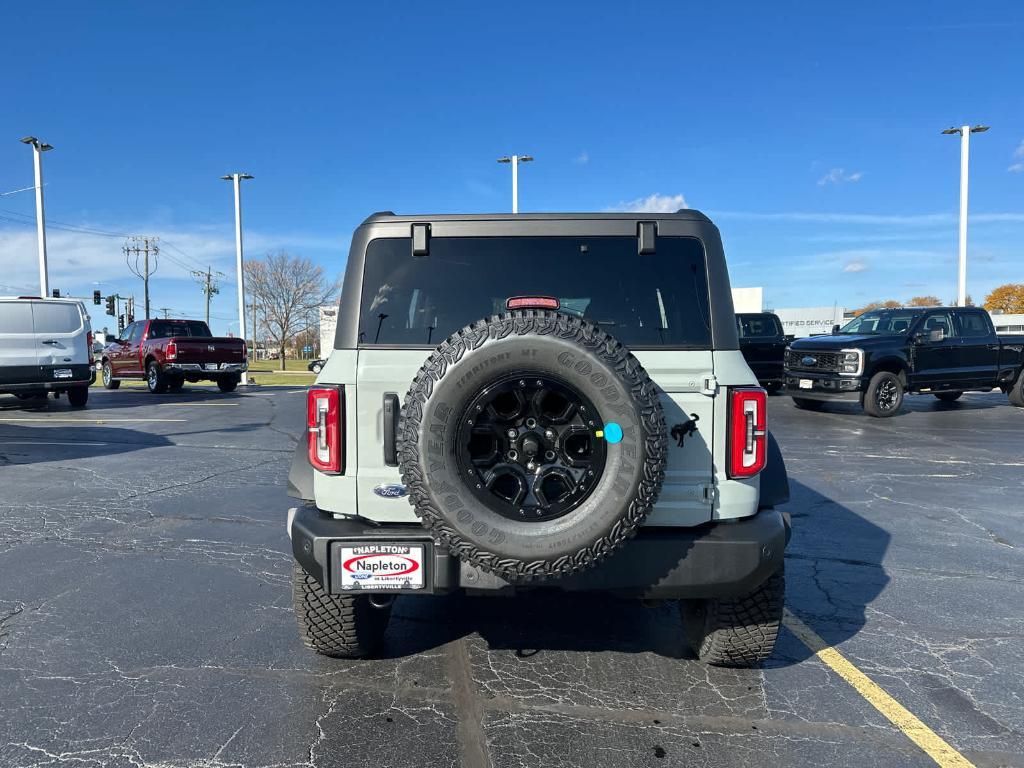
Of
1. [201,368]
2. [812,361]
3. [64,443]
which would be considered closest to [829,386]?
[812,361]

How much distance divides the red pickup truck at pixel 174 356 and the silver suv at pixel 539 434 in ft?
52.1

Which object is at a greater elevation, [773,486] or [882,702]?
[773,486]

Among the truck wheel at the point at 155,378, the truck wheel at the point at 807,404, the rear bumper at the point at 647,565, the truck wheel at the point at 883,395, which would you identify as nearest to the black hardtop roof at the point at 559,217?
the rear bumper at the point at 647,565

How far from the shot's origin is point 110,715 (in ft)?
9.07

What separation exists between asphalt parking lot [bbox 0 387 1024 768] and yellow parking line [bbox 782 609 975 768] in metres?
0.03

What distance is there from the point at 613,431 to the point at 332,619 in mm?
1591

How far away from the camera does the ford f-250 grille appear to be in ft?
41.8

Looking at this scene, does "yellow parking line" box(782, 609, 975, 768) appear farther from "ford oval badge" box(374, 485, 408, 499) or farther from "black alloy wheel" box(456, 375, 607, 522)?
"ford oval badge" box(374, 485, 408, 499)

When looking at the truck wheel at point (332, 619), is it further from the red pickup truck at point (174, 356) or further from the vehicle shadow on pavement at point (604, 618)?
the red pickup truck at point (174, 356)

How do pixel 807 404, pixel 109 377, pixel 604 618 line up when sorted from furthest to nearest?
pixel 109 377 < pixel 807 404 < pixel 604 618

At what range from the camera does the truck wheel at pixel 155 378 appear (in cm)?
1764

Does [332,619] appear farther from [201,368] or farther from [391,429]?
[201,368]

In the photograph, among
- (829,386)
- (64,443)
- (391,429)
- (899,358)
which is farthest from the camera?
(899,358)

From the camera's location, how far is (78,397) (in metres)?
14.6
